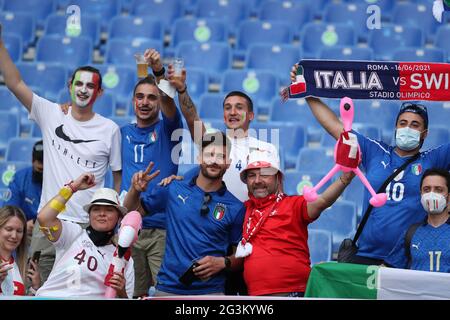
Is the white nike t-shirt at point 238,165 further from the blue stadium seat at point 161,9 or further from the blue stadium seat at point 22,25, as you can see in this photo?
the blue stadium seat at point 22,25

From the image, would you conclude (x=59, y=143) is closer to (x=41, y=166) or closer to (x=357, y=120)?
(x=41, y=166)

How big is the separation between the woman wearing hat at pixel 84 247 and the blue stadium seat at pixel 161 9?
5.16 m

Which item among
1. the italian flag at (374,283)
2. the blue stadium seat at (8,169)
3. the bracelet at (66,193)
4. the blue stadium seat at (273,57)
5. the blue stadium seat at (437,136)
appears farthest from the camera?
the blue stadium seat at (273,57)

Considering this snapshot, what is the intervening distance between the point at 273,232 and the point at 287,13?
532 cm

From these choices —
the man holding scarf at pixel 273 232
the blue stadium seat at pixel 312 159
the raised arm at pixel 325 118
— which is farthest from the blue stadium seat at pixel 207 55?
the man holding scarf at pixel 273 232

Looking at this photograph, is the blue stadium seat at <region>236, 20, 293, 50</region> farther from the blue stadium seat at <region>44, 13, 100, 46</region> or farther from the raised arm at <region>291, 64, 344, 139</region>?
the raised arm at <region>291, 64, 344, 139</region>

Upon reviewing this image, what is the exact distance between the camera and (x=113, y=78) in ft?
31.4

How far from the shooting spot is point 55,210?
5496mm

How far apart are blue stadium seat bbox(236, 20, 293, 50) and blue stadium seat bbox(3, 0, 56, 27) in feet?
7.05

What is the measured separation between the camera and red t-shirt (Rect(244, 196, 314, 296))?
5.45 metres

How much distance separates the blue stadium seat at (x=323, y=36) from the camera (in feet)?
32.6

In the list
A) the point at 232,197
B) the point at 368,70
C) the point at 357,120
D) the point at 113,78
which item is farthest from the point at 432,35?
the point at 232,197

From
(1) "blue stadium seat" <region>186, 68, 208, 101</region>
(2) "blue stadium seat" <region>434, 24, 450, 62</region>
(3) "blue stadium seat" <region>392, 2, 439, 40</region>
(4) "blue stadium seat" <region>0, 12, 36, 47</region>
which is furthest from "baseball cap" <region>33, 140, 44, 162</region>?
(3) "blue stadium seat" <region>392, 2, 439, 40</region>

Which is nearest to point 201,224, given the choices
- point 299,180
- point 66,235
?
point 66,235
